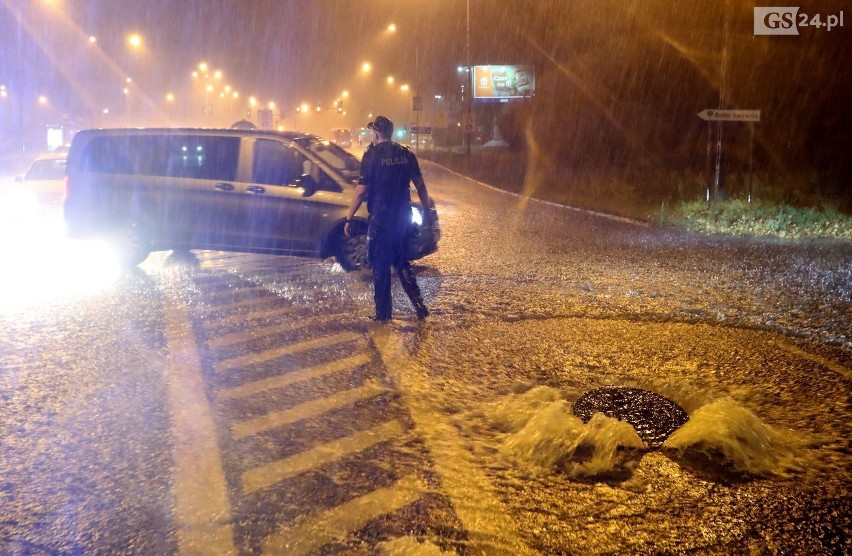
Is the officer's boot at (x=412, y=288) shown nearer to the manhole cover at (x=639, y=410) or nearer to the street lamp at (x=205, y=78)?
the manhole cover at (x=639, y=410)

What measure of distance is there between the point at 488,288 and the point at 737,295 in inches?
110

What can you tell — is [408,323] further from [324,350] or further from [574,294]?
[574,294]

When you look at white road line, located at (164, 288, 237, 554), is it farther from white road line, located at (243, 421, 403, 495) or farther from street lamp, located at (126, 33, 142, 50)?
street lamp, located at (126, 33, 142, 50)

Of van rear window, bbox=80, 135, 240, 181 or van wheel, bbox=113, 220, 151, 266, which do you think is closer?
van rear window, bbox=80, 135, 240, 181

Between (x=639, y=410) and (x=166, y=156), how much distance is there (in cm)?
771

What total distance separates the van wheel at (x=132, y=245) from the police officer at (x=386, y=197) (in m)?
4.37

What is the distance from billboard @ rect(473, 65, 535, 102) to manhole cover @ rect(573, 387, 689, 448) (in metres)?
53.4

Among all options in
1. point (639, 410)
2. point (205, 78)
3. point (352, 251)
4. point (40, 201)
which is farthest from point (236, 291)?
point (205, 78)

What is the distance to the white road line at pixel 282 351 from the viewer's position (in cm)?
657

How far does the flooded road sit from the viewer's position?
12.5 ft

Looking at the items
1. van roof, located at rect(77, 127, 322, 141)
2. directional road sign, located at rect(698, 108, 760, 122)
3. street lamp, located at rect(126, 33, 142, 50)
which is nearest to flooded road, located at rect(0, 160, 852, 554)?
van roof, located at rect(77, 127, 322, 141)

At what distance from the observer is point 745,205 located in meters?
18.6

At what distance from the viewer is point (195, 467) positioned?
4512 mm

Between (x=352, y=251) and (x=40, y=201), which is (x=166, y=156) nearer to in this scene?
(x=352, y=251)
